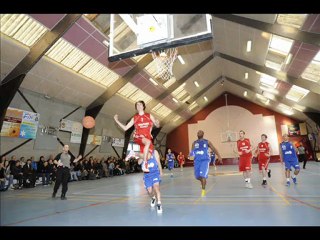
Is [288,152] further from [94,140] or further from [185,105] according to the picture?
[185,105]

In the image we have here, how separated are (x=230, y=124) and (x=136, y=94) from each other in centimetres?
1712

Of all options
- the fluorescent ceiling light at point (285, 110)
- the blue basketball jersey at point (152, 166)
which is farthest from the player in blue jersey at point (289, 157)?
the fluorescent ceiling light at point (285, 110)

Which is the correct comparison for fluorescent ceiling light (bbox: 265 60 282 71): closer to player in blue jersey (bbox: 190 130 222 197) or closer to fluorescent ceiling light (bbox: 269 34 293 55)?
fluorescent ceiling light (bbox: 269 34 293 55)

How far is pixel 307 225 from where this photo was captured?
3.79m

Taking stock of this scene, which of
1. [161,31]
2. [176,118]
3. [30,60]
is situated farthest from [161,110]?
[161,31]

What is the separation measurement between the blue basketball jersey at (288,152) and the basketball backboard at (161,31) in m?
5.11

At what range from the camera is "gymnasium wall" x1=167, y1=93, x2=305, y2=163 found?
32688 millimetres

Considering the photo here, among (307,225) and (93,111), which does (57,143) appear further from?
(307,225)

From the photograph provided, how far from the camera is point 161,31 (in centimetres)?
902

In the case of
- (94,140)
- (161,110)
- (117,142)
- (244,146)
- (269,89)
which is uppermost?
(269,89)

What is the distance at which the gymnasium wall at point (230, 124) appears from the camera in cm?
3269
